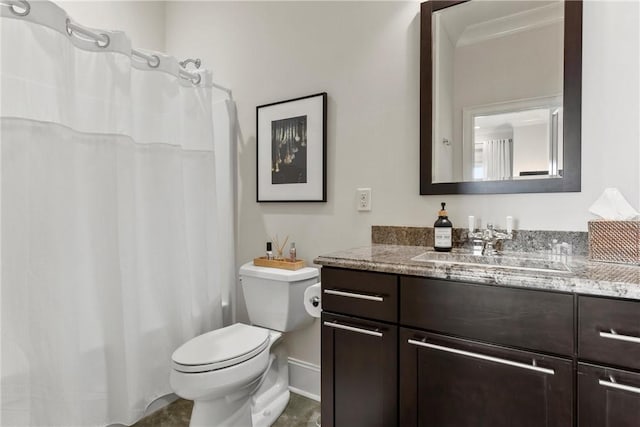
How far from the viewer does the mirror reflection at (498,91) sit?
142 cm

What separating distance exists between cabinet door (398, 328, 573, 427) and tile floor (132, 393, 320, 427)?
32.4 inches

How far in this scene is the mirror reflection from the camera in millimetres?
1422

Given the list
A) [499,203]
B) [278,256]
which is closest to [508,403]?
[499,203]

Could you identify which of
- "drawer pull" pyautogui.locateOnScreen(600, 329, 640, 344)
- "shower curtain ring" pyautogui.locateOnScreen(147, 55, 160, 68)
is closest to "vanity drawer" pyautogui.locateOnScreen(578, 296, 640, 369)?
"drawer pull" pyautogui.locateOnScreen(600, 329, 640, 344)

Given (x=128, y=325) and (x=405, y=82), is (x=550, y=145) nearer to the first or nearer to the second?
(x=405, y=82)

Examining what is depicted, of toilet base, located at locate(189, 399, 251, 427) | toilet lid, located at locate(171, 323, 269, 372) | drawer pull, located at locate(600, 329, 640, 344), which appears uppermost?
drawer pull, located at locate(600, 329, 640, 344)

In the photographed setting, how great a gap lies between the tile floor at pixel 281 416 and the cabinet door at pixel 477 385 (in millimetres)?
822

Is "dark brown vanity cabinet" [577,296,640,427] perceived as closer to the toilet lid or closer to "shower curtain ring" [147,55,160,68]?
the toilet lid

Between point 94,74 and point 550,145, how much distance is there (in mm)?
1976

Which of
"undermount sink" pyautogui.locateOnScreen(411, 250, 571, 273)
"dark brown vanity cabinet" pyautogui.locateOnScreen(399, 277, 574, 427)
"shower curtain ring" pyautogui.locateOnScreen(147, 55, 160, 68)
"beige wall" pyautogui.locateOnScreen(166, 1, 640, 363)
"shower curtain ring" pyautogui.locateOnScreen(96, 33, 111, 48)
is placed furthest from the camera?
"shower curtain ring" pyautogui.locateOnScreen(147, 55, 160, 68)

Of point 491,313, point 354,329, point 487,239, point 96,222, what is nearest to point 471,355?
point 491,313

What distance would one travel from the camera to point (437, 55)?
1653mm

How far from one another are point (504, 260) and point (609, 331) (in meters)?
0.42

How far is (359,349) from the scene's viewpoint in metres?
1.27
